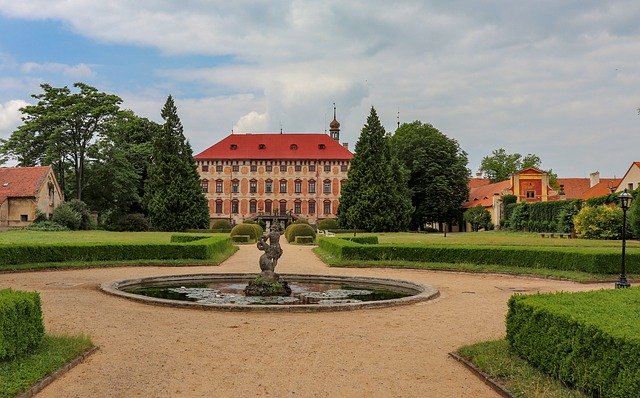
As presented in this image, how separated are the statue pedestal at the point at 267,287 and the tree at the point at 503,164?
76.5 metres

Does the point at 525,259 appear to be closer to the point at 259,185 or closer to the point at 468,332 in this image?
the point at 468,332

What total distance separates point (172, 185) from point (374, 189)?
19.5 meters

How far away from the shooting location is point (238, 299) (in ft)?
47.6

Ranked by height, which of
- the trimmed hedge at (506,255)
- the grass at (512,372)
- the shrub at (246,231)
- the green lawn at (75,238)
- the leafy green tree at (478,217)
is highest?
the leafy green tree at (478,217)

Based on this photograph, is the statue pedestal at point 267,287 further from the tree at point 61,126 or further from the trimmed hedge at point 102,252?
the tree at point 61,126

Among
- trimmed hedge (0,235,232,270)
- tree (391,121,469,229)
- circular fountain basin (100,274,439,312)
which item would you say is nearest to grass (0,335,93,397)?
circular fountain basin (100,274,439,312)

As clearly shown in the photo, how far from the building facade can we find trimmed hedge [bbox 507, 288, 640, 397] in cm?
5198

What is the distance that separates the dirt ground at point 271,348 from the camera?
7070 millimetres

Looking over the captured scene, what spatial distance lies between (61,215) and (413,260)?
121ft

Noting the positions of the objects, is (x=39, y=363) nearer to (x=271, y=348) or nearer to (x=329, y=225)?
(x=271, y=348)

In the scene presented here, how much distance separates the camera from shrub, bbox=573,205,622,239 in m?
38.8

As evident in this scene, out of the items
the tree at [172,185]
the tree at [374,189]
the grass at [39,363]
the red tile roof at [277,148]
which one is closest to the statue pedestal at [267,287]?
the grass at [39,363]

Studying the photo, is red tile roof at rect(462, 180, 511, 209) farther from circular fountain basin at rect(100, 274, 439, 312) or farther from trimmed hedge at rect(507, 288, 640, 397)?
trimmed hedge at rect(507, 288, 640, 397)

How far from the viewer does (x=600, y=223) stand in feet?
129
